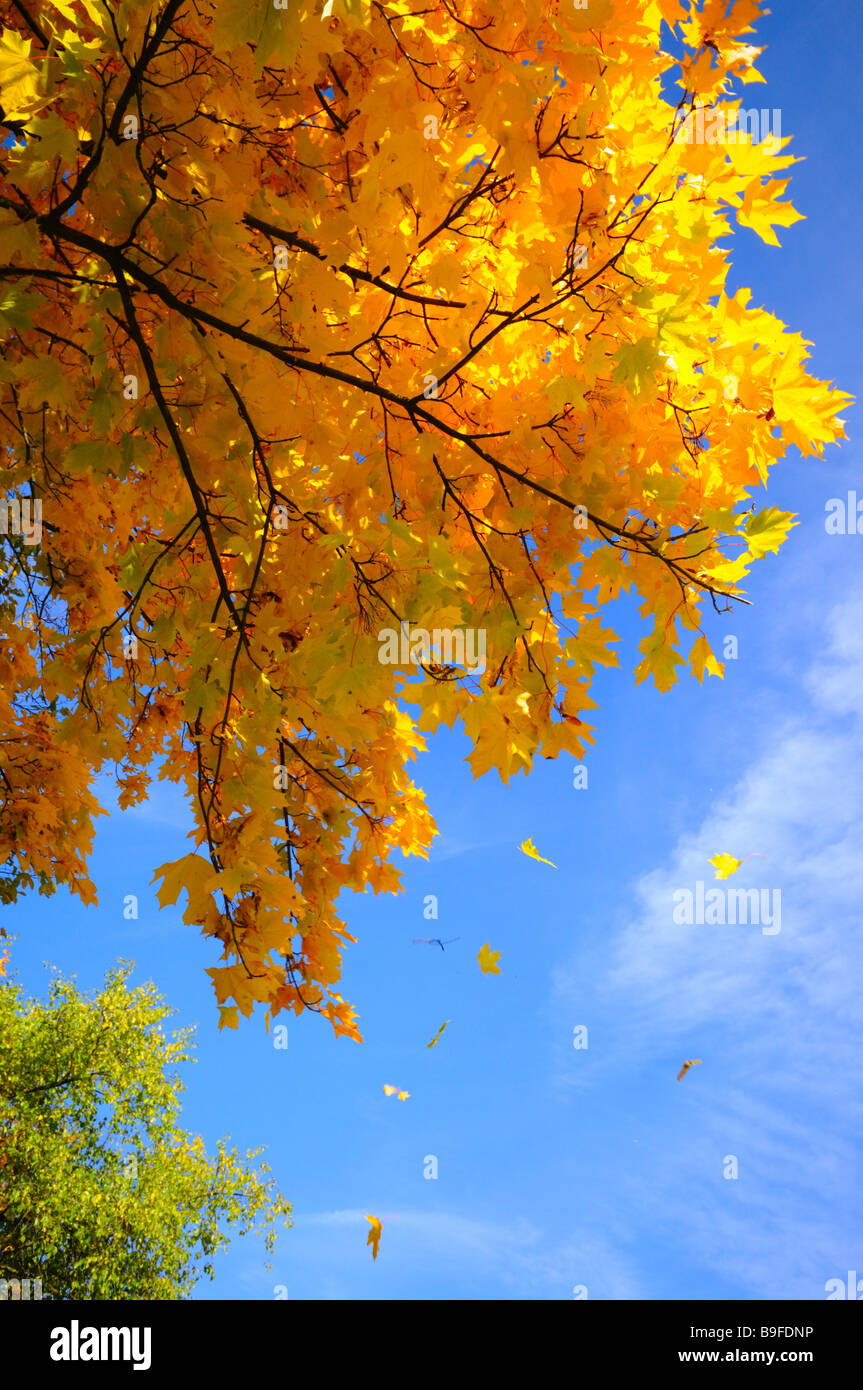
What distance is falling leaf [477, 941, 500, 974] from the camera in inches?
159

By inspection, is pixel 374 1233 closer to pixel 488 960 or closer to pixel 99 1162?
pixel 488 960

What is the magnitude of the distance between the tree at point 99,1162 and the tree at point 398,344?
451 inches

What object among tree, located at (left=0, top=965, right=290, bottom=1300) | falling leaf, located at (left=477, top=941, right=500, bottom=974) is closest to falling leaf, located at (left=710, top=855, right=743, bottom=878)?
falling leaf, located at (left=477, top=941, right=500, bottom=974)

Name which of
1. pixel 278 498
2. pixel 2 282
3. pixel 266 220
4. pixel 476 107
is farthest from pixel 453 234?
pixel 2 282

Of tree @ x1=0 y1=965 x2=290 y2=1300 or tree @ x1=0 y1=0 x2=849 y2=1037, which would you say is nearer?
tree @ x1=0 y1=0 x2=849 y2=1037

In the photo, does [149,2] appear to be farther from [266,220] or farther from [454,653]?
[454,653]

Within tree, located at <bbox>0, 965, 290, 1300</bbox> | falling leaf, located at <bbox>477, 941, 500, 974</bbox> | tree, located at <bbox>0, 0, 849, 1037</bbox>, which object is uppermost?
tree, located at <bbox>0, 0, 849, 1037</bbox>

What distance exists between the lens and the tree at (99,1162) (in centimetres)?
1210

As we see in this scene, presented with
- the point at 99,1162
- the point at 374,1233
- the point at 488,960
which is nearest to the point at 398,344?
the point at 488,960

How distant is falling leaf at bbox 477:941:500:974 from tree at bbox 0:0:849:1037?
3.69 feet

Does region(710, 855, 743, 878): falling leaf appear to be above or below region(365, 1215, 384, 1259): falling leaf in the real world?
above

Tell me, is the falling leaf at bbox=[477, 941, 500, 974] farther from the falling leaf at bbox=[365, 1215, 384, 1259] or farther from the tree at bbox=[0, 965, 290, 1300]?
the tree at bbox=[0, 965, 290, 1300]

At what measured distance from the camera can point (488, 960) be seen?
406cm

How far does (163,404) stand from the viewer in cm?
276
